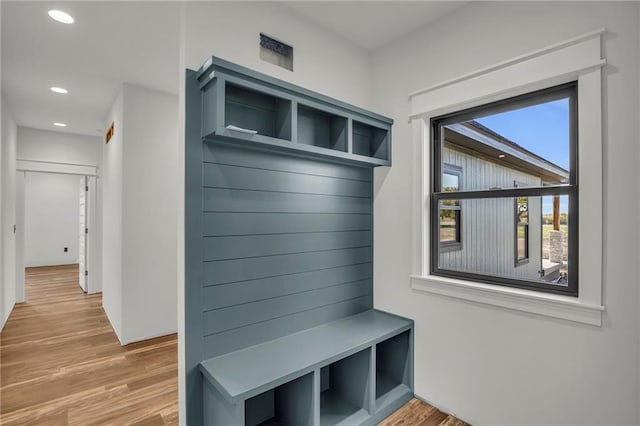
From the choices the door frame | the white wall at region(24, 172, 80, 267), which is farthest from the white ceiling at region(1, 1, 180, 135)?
the white wall at region(24, 172, 80, 267)

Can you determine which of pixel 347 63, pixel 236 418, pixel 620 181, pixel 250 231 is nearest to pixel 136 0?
pixel 347 63

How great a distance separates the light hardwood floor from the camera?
2234 millimetres

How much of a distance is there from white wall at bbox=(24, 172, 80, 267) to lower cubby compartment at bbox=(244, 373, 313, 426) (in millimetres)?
8793

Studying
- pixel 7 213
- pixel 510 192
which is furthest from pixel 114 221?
pixel 510 192

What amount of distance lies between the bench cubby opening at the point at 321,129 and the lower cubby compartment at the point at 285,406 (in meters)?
1.49

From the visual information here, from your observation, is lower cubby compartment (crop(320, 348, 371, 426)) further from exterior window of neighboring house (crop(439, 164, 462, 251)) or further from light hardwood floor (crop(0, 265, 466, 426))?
exterior window of neighboring house (crop(439, 164, 462, 251))

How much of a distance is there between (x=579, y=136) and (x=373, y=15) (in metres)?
1.53

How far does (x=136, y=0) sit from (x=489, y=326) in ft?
10.4

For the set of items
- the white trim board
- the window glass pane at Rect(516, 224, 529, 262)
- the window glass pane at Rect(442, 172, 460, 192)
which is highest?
the white trim board

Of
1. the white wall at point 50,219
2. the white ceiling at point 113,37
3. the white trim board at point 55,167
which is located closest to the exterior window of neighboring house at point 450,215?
the white ceiling at point 113,37

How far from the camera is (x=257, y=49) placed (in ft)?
6.68

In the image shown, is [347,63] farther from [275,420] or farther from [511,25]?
[275,420]

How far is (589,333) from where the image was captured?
1669 millimetres

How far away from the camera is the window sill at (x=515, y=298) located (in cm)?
167
